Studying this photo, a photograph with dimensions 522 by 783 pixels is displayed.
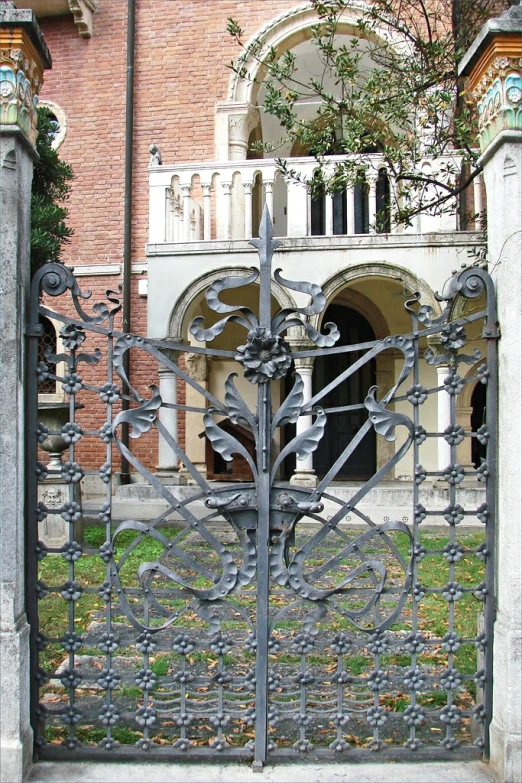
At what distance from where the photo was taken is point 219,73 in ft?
42.4

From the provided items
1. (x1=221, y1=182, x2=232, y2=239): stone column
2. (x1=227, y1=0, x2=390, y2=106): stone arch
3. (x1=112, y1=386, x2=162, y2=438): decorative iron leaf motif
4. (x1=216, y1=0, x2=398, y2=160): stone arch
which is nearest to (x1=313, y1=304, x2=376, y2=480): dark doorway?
(x1=221, y1=182, x2=232, y2=239): stone column

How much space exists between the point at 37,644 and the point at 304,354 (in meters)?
1.73

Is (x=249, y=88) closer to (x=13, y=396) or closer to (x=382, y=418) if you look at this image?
(x=382, y=418)

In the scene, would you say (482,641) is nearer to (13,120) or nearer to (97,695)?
(97,695)

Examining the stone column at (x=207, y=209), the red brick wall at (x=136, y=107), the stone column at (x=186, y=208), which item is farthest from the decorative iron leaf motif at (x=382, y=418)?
the red brick wall at (x=136, y=107)

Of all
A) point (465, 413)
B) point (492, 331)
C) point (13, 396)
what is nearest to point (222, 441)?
point (13, 396)

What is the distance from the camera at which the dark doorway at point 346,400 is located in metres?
13.4

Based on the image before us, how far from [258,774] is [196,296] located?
8466mm

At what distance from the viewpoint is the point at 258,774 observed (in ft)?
9.90

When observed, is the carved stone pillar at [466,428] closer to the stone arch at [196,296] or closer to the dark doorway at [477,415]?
the dark doorway at [477,415]

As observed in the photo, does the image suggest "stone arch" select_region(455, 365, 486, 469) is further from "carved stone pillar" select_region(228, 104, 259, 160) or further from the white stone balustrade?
"carved stone pillar" select_region(228, 104, 259, 160)

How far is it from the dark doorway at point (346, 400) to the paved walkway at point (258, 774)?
10.2 meters

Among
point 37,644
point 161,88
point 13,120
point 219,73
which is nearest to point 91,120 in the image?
point 161,88

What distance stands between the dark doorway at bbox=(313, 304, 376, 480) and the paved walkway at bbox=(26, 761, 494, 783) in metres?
10.2
